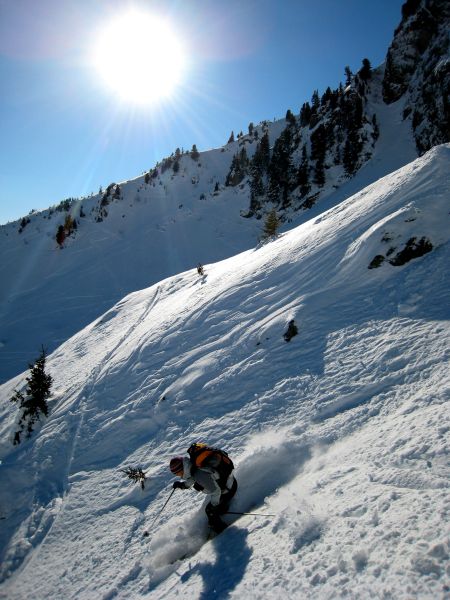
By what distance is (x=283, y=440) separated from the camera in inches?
226

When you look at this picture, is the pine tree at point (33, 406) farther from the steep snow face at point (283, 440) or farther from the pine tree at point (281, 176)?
the pine tree at point (281, 176)

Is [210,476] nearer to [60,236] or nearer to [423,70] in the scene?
[60,236]

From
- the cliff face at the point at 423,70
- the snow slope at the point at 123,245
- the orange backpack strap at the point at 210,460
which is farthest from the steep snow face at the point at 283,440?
the cliff face at the point at 423,70

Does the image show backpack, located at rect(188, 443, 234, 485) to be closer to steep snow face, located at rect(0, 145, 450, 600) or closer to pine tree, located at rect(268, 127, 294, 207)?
steep snow face, located at rect(0, 145, 450, 600)

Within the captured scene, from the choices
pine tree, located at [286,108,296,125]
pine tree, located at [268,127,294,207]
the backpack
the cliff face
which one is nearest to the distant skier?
the backpack

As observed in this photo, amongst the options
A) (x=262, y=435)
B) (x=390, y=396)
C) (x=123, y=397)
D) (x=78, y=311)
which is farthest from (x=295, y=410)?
(x=78, y=311)

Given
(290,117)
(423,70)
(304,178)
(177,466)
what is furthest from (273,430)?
(290,117)

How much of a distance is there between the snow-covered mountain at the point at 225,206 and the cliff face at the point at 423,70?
15 cm

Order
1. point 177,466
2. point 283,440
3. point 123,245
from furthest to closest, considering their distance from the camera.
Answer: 1. point 123,245
2. point 283,440
3. point 177,466

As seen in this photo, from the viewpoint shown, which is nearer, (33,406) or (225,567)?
(225,567)

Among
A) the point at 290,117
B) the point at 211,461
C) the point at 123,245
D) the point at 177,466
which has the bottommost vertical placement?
the point at 211,461

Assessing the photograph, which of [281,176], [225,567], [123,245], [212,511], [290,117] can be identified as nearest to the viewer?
[225,567]

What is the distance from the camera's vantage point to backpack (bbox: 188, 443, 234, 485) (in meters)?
4.93

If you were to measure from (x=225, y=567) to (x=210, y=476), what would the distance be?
1.10 meters
